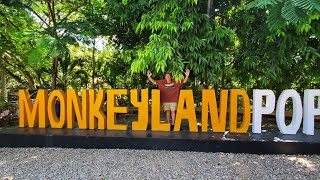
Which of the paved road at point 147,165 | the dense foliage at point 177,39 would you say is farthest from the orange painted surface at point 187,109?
the paved road at point 147,165

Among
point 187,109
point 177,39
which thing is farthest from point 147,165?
point 177,39

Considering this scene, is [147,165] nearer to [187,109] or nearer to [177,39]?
[187,109]

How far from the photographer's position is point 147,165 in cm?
447

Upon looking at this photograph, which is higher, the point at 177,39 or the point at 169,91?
the point at 177,39

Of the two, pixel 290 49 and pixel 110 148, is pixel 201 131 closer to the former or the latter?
pixel 110 148

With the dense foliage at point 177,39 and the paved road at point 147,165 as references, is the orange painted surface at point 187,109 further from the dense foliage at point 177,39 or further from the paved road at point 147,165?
the paved road at point 147,165

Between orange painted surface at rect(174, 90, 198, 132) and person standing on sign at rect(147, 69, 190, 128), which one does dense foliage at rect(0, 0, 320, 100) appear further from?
orange painted surface at rect(174, 90, 198, 132)

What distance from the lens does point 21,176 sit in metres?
4.04

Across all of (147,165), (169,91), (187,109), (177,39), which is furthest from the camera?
(169,91)

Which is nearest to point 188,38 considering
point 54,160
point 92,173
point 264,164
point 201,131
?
point 201,131

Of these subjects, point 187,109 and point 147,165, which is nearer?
point 147,165

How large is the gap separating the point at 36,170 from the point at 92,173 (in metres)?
0.85

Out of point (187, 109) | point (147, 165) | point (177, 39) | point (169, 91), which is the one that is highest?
point (177, 39)

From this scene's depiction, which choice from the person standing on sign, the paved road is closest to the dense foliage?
the person standing on sign
